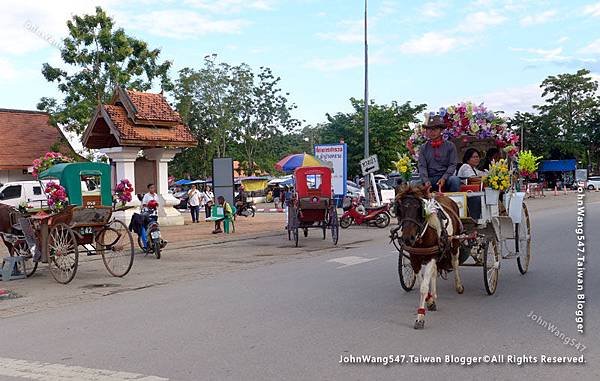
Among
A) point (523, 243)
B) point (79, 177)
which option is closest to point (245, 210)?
point (79, 177)

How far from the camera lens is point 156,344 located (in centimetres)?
689

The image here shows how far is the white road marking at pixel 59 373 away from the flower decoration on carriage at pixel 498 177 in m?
5.77

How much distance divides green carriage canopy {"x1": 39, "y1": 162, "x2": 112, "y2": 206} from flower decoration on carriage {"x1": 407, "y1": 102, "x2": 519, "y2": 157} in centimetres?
648

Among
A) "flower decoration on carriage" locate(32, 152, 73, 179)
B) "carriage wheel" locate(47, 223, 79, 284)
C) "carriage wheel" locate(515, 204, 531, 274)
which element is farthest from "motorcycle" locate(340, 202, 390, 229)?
"carriage wheel" locate(47, 223, 79, 284)

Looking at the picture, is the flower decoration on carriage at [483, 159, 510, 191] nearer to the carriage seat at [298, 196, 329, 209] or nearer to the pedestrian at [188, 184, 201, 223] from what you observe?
the carriage seat at [298, 196, 329, 209]

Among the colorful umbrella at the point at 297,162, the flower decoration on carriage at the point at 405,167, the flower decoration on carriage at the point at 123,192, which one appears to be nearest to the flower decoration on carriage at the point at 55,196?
the flower decoration on carriage at the point at 123,192

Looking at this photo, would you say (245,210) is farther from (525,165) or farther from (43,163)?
(525,165)

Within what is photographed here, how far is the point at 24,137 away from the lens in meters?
34.5

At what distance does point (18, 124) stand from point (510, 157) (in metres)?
31.5

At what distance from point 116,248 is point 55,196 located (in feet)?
4.86

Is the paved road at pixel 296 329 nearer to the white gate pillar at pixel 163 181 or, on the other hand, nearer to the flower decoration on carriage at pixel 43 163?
the flower decoration on carriage at pixel 43 163

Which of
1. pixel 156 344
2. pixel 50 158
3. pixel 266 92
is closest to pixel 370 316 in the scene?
pixel 156 344

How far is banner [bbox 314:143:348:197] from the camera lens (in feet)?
85.3

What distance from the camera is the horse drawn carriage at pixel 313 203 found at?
56.6 feet
